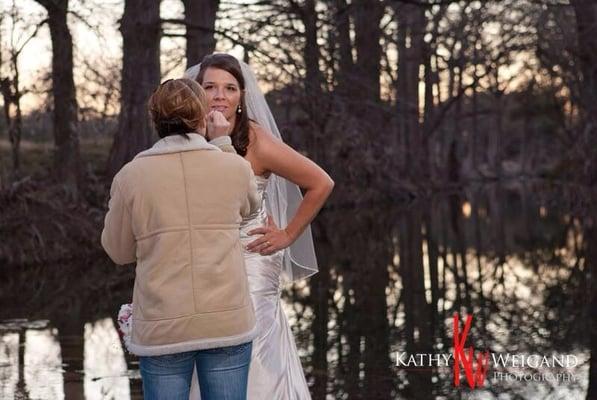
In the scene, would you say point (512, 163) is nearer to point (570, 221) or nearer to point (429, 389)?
point (570, 221)

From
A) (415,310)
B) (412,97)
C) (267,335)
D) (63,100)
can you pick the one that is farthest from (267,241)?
(412,97)

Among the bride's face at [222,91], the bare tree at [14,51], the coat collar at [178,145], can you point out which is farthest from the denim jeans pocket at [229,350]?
the bare tree at [14,51]

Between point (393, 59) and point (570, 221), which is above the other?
point (393, 59)

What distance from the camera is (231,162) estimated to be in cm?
396

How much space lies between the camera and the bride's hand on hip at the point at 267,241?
4.88m

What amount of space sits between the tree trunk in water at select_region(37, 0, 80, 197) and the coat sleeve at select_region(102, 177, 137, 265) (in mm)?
14377

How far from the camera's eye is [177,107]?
393cm

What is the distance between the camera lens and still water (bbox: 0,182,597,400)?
771 centimetres

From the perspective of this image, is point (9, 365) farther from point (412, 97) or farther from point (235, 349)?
point (412, 97)

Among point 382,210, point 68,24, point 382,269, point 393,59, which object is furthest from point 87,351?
point 393,59

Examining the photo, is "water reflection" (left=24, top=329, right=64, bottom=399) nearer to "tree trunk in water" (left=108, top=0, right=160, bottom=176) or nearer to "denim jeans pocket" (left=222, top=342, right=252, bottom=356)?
"denim jeans pocket" (left=222, top=342, right=252, bottom=356)

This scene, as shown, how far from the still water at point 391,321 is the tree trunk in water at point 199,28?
347cm

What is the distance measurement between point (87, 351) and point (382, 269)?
23.4 feet

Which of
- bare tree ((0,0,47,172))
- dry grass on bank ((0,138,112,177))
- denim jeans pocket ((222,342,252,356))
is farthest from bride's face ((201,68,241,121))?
dry grass on bank ((0,138,112,177))
